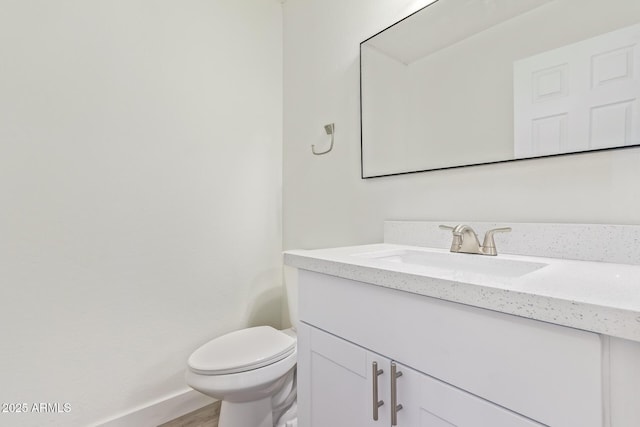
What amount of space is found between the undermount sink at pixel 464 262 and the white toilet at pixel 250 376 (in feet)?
2.09

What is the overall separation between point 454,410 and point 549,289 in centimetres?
28

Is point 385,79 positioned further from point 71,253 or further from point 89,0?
point 71,253

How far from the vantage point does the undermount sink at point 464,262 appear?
81 centimetres

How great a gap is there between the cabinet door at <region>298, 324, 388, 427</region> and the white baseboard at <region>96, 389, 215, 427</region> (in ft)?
2.96

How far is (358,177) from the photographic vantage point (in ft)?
4.80

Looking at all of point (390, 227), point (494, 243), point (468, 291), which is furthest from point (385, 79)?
point (468, 291)

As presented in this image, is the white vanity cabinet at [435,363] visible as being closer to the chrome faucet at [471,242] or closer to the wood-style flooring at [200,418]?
the chrome faucet at [471,242]

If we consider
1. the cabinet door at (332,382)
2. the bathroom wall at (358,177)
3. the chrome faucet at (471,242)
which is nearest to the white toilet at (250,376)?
the cabinet door at (332,382)

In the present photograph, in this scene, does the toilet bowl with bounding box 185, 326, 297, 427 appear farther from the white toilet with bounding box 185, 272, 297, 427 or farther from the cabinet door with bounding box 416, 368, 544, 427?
the cabinet door with bounding box 416, 368, 544, 427

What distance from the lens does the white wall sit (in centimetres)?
118

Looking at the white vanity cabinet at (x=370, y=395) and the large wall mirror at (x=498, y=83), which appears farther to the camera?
the large wall mirror at (x=498, y=83)

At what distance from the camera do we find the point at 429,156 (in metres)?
1.17

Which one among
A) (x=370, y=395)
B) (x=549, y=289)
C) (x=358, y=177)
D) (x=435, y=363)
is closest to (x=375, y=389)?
(x=370, y=395)

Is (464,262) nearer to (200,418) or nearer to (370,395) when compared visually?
(370,395)
